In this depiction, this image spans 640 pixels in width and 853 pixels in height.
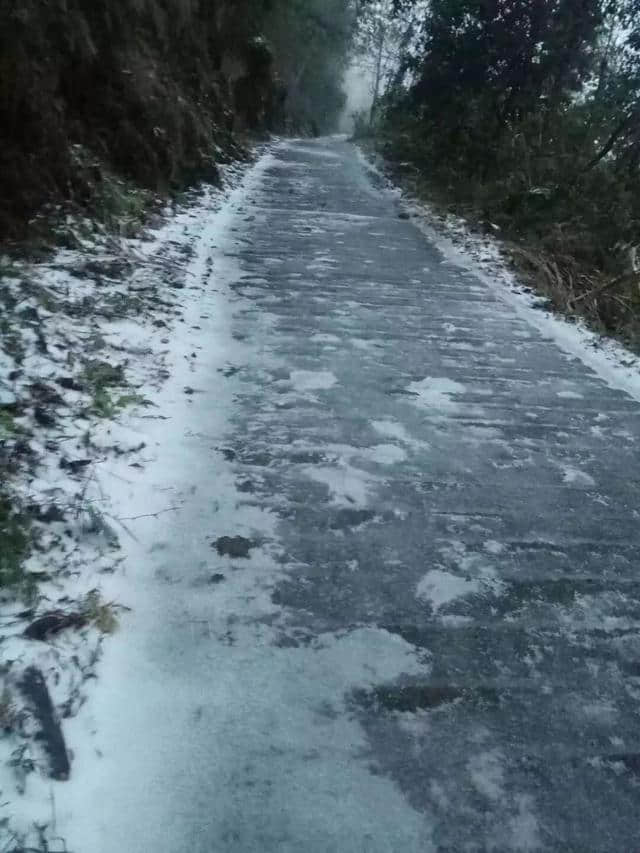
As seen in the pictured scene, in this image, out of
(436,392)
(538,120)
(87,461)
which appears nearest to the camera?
(87,461)

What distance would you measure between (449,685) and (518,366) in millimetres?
3537

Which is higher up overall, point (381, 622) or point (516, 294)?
point (516, 294)

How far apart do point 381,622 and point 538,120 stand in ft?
48.5

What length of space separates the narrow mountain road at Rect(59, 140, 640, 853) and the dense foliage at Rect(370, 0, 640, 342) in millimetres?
4992

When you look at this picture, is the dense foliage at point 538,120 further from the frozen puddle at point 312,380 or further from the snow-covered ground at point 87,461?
the snow-covered ground at point 87,461

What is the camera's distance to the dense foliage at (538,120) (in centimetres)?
1044

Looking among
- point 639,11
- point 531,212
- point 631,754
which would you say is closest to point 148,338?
point 631,754

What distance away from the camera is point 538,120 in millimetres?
14875

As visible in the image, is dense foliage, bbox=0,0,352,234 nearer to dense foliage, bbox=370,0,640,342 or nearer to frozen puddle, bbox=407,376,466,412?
frozen puddle, bbox=407,376,466,412

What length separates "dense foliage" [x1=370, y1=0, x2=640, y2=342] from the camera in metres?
10.4

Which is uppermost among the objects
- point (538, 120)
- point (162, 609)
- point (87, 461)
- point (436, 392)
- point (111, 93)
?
point (538, 120)

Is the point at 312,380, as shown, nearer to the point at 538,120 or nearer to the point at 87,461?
the point at 87,461

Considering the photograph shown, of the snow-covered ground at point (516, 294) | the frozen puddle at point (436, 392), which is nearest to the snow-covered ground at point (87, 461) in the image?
the frozen puddle at point (436, 392)

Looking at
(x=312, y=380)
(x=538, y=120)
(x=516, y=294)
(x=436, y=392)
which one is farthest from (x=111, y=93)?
(x=538, y=120)
